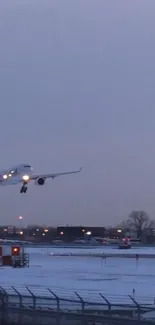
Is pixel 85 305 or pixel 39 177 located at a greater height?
pixel 39 177

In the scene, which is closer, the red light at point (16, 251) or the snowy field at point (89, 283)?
the snowy field at point (89, 283)

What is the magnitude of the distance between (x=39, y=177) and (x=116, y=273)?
25848 millimetres

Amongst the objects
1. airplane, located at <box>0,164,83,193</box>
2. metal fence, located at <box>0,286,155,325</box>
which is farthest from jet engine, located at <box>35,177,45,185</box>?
metal fence, located at <box>0,286,155,325</box>

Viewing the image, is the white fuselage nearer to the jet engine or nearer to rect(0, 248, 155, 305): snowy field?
the jet engine

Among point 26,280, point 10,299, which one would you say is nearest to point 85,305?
point 10,299

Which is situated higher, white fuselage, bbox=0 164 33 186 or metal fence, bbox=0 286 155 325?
white fuselage, bbox=0 164 33 186

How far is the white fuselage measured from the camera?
82.9 metres

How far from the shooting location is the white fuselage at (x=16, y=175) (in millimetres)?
82875

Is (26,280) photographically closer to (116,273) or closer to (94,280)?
(94,280)

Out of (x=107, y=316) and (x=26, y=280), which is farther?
(x=26, y=280)

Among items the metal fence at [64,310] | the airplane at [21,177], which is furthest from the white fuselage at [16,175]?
the metal fence at [64,310]

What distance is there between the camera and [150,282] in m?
50.7

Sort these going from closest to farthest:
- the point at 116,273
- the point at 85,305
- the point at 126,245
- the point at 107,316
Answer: the point at 107,316 → the point at 85,305 → the point at 116,273 → the point at 126,245

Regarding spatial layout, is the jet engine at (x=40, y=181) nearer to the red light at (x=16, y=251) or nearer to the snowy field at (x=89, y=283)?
the red light at (x=16, y=251)
